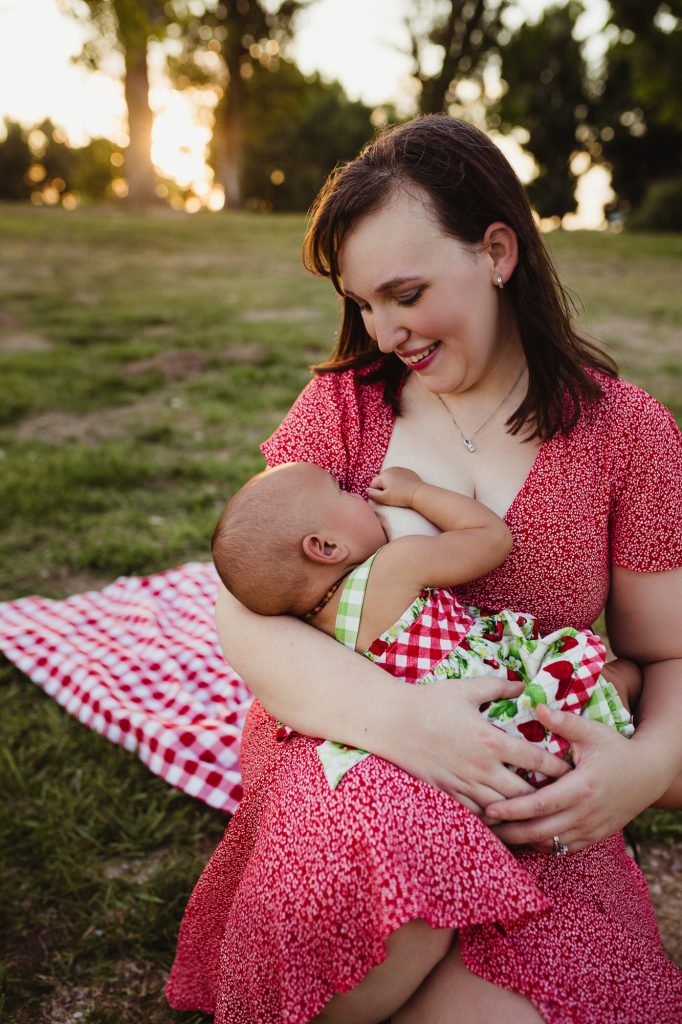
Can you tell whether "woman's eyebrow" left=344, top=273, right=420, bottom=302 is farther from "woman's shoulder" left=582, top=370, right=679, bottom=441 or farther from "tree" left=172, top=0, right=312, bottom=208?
"tree" left=172, top=0, right=312, bottom=208

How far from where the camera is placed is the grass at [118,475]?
7.15 feet

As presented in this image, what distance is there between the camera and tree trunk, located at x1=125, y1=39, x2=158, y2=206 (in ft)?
68.8

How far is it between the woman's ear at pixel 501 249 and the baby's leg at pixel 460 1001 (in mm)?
1520

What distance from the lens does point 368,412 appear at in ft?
7.04

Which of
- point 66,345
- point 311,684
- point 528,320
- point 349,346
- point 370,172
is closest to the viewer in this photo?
point 311,684

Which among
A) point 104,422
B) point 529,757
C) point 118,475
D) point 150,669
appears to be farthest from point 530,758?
point 104,422

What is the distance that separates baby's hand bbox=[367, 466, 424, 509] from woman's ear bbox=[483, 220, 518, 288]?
53 cm

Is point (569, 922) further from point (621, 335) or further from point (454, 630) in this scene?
point (621, 335)

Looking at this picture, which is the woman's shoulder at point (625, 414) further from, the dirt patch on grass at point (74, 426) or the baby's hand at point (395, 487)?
the dirt patch on grass at point (74, 426)

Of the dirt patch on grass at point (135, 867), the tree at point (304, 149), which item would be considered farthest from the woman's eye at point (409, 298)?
the tree at point (304, 149)

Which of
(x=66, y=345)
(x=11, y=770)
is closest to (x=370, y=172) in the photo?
(x=11, y=770)

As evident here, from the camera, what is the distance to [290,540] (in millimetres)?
1904

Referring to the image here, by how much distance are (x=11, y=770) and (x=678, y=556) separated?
229 cm

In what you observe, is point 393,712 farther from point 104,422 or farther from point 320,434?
point 104,422
